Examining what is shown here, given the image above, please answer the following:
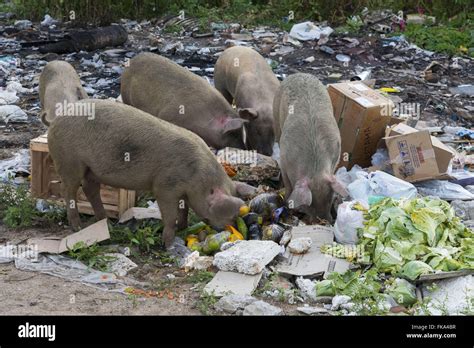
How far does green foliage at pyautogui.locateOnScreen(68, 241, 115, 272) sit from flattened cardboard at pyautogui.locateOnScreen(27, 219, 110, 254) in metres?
0.07

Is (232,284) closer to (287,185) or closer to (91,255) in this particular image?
(91,255)

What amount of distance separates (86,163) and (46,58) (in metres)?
7.10

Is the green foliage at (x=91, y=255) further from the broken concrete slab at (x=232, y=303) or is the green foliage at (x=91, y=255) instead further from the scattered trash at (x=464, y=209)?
the scattered trash at (x=464, y=209)

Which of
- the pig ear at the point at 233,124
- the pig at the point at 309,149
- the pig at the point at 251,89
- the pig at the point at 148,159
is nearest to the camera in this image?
the pig at the point at 148,159

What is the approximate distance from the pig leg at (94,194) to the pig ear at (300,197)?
181 centimetres

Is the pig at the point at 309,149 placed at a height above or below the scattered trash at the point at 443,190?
above

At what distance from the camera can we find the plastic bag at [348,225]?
7.28 metres

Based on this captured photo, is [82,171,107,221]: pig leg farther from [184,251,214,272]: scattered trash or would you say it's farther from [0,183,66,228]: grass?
[184,251,214,272]: scattered trash

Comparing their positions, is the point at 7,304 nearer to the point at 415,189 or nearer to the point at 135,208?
the point at 135,208

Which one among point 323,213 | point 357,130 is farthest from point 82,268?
point 357,130

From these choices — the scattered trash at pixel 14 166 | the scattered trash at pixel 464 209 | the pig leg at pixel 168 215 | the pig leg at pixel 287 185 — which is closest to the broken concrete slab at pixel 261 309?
the pig leg at pixel 168 215

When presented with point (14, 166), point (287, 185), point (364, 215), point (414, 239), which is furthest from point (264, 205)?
point (14, 166)

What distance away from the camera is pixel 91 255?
23.5 feet

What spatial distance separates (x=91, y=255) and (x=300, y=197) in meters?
1.92
